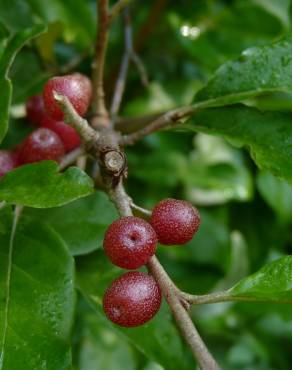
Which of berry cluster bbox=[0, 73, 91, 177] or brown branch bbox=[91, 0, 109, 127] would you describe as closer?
berry cluster bbox=[0, 73, 91, 177]

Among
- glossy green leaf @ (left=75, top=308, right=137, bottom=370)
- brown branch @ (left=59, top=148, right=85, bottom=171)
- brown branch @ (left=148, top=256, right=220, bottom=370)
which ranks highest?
brown branch @ (left=59, top=148, right=85, bottom=171)

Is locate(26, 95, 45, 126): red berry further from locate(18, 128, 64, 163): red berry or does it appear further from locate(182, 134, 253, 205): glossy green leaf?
locate(182, 134, 253, 205): glossy green leaf

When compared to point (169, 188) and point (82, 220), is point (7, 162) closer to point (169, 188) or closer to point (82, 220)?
point (82, 220)

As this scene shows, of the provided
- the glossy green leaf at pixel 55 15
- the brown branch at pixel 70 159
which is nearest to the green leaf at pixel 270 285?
the brown branch at pixel 70 159

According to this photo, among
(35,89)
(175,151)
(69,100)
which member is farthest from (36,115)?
(175,151)

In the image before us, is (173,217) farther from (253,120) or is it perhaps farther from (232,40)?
(232,40)

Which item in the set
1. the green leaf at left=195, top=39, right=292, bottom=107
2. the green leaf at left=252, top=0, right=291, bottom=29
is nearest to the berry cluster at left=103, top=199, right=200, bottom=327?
the green leaf at left=195, top=39, right=292, bottom=107

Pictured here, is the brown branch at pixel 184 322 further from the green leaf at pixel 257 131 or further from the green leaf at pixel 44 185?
the green leaf at pixel 257 131
